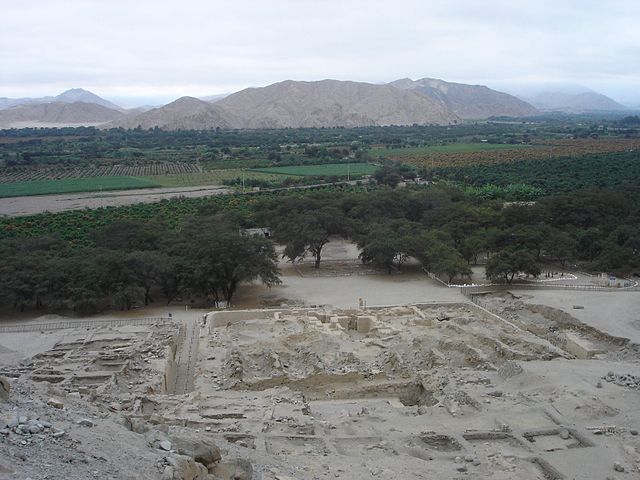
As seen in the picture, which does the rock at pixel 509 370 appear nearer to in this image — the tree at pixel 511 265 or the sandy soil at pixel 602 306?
the sandy soil at pixel 602 306

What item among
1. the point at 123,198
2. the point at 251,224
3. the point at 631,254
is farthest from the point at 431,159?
the point at 631,254

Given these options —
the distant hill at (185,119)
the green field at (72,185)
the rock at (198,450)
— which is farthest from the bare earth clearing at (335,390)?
the distant hill at (185,119)

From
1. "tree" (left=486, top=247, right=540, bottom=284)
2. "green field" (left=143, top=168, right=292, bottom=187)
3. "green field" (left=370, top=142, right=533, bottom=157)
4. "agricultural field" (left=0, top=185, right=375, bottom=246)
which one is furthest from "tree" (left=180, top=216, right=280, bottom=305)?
"green field" (left=370, top=142, right=533, bottom=157)

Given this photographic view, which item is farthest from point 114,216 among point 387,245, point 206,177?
point 206,177

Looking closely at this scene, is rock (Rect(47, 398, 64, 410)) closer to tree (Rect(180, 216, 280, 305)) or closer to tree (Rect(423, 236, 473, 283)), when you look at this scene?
tree (Rect(180, 216, 280, 305))

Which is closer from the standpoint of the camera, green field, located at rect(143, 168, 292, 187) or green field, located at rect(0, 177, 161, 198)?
green field, located at rect(0, 177, 161, 198)

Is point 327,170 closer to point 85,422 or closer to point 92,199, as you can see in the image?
point 92,199
